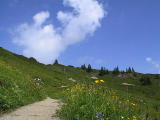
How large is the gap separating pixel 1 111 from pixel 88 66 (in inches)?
4498

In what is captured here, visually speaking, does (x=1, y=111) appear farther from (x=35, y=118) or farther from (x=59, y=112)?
(x=59, y=112)

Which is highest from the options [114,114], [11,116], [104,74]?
[104,74]

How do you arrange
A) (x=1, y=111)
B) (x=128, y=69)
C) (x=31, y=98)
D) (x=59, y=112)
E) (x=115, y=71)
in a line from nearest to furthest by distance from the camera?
1. (x=59, y=112)
2. (x=1, y=111)
3. (x=31, y=98)
4. (x=115, y=71)
5. (x=128, y=69)

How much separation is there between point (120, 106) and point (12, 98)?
191 inches

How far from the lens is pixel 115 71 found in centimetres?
10800

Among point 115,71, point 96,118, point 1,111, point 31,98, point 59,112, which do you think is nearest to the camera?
point 96,118

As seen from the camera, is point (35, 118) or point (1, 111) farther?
point (1, 111)

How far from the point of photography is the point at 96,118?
4.69m

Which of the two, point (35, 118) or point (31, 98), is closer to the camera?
point (35, 118)

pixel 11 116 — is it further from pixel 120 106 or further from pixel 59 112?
pixel 120 106

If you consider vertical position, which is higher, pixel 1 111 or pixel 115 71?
pixel 115 71

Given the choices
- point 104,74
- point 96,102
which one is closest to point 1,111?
point 96,102

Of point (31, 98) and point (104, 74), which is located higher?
point (104, 74)

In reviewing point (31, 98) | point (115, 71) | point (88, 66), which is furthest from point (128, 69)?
point (31, 98)
